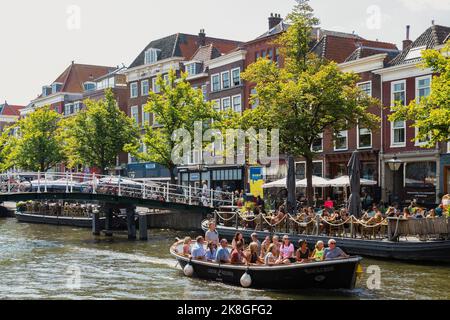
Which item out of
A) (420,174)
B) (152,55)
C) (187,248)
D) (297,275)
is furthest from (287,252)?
(152,55)

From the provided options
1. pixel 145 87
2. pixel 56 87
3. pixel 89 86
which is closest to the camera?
pixel 145 87

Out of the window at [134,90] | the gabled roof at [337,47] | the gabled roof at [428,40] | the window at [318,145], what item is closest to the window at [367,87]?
the gabled roof at [428,40]

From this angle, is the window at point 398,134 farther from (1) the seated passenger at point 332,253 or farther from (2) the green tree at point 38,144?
(2) the green tree at point 38,144

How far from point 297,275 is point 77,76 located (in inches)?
2910

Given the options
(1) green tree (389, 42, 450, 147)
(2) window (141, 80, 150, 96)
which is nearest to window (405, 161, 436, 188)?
(1) green tree (389, 42, 450, 147)

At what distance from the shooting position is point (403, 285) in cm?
2216

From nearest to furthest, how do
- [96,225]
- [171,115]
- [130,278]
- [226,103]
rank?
[130,278]
[96,225]
[171,115]
[226,103]

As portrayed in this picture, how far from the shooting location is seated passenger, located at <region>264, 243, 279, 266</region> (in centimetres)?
2161

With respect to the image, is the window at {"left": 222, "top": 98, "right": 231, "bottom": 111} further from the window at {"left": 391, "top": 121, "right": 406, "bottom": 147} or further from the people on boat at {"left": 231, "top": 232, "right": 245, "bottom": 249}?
the people on boat at {"left": 231, "top": 232, "right": 245, "bottom": 249}

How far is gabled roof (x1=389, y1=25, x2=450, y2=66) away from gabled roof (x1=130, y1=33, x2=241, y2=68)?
2722 centimetres

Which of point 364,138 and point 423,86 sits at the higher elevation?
point 423,86

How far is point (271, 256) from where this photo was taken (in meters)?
21.7

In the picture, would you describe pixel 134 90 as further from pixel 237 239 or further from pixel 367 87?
pixel 237 239

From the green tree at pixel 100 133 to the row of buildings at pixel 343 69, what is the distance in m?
7.10
